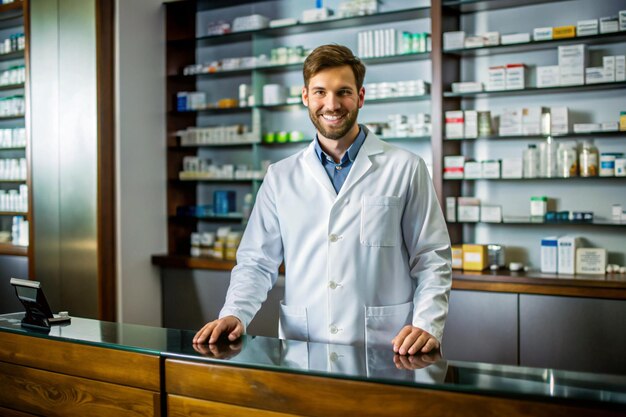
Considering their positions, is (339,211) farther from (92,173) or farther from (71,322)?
(92,173)

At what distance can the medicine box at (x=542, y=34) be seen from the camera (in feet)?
13.6

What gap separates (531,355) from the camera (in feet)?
13.0

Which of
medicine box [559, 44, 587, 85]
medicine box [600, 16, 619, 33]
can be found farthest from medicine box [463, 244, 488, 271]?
medicine box [600, 16, 619, 33]

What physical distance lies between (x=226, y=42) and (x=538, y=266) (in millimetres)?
3050

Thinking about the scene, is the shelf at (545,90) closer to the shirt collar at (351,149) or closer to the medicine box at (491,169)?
the medicine box at (491,169)

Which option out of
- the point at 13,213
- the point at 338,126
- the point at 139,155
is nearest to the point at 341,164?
the point at 338,126

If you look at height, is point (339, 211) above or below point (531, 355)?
above

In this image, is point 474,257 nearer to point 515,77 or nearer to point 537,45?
point 515,77

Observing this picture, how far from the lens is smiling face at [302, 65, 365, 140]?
2.20 m

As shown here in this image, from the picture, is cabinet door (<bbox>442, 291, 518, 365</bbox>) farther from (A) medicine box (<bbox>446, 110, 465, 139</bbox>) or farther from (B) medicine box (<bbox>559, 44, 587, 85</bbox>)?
(B) medicine box (<bbox>559, 44, 587, 85</bbox>)

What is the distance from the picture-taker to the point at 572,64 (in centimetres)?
409

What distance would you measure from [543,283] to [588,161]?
83 centimetres

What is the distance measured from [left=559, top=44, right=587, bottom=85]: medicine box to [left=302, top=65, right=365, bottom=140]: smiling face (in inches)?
91.3

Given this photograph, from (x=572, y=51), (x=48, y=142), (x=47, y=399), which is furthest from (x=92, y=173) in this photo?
(x=572, y=51)
